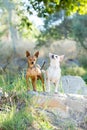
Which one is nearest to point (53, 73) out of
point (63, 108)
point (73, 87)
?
point (63, 108)

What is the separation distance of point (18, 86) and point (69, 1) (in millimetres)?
5723

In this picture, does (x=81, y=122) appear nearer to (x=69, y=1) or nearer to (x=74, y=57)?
(x=69, y=1)

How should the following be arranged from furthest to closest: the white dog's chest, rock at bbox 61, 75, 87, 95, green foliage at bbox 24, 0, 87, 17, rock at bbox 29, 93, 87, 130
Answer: green foliage at bbox 24, 0, 87, 17 < rock at bbox 61, 75, 87, 95 < the white dog's chest < rock at bbox 29, 93, 87, 130

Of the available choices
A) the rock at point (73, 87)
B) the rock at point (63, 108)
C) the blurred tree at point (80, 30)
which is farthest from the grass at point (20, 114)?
the blurred tree at point (80, 30)

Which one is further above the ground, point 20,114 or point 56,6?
point 56,6

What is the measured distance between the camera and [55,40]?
2781 cm

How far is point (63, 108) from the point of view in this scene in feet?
22.0

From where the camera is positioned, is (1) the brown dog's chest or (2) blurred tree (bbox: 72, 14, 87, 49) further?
(2) blurred tree (bbox: 72, 14, 87, 49)

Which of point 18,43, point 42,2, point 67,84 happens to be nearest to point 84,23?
point 18,43

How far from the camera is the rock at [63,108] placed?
252 inches

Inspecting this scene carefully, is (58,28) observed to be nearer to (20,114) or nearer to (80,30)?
(80,30)

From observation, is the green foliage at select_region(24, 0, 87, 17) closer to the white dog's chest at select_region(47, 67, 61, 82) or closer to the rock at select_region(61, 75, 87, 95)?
the rock at select_region(61, 75, 87, 95)

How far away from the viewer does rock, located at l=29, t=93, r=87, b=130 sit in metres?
6.41

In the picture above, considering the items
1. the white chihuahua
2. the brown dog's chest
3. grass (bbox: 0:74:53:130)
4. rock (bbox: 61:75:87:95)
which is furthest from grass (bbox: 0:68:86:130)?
rock (bbox: 61:75:87:95)
